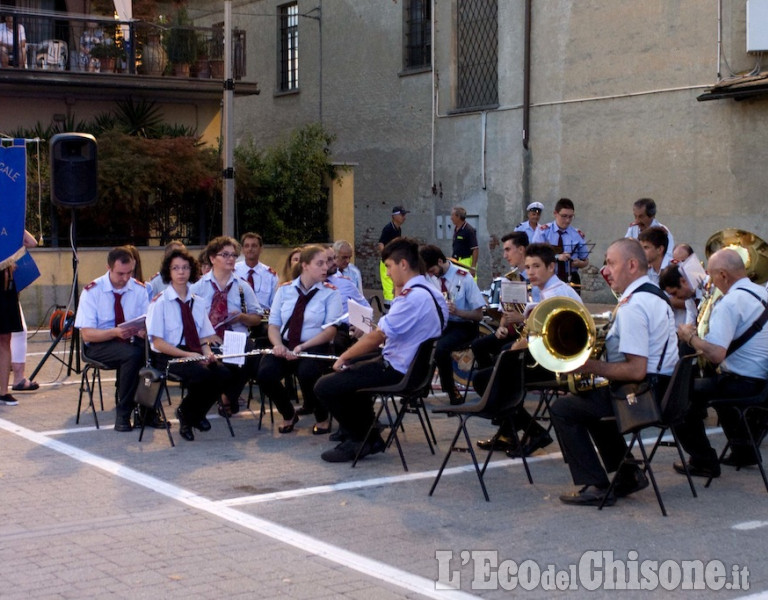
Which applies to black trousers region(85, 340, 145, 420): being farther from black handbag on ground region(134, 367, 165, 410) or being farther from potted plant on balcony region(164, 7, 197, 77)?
potted plant on balcony region(164, 7, 197, 77)

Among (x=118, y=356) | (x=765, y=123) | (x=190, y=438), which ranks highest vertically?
(x=765, y=123)

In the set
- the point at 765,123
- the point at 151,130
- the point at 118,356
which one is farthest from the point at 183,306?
the point at 151,130

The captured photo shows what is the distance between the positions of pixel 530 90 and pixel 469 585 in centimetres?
1810

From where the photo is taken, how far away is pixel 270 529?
6570 mm

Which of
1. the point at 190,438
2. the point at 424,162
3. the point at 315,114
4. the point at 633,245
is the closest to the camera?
the point at 633,245

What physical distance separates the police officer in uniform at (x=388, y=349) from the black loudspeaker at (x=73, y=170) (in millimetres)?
6364

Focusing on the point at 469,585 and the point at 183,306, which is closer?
the point at 469,585

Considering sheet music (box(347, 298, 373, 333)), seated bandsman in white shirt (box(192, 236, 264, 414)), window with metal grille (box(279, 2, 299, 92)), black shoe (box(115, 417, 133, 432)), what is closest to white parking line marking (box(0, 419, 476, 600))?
black shoe (box(115, 417, 133, 432))

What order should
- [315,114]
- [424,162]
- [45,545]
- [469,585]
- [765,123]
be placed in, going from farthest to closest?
[315,114] < [424,162] < [765,123] < [45,545] < [469,585]

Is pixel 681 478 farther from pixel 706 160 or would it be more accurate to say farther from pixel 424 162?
pixel 424 162

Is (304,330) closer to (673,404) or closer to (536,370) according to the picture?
(536,370)

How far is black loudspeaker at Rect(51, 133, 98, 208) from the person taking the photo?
13.6 metres

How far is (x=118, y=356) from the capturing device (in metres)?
9.78

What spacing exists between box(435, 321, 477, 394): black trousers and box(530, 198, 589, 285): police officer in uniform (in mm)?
2385
